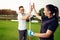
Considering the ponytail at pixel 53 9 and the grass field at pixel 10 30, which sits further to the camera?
the grass field at pixel 10 30

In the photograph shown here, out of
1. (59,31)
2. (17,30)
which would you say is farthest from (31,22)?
(59,31)

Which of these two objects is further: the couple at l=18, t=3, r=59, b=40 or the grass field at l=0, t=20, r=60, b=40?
the grass field at l=0, t=20, r=60, b=40

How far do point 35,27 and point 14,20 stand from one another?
0.75ft

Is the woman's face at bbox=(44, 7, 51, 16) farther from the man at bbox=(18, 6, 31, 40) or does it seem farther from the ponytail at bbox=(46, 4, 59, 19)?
the man at bbox=(18, 6, 31, 40)

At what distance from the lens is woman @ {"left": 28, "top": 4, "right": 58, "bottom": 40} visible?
5.84 feet

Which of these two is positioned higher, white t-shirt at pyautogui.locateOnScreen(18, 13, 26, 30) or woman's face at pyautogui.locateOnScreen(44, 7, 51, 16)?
woman's face at pyautogui.locateOnScreen(44, 7, 51, 16)

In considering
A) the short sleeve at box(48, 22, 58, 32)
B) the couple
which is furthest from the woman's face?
the short sleeve at box(48, 22, 58, 32)

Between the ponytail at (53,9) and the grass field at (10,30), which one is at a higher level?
the ponytail at (53,9)

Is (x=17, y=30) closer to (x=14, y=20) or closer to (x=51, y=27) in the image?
(x=14, y=20)

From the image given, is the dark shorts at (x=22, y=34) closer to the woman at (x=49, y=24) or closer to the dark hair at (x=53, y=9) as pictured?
the woman at (x=49, y=24)

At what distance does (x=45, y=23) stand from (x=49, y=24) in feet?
0.19

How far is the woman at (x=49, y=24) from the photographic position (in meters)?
1.78

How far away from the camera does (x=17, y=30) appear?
1939 millimetres

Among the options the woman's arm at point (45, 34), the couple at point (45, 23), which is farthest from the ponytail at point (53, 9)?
the woman's arm at point (45, 34)
